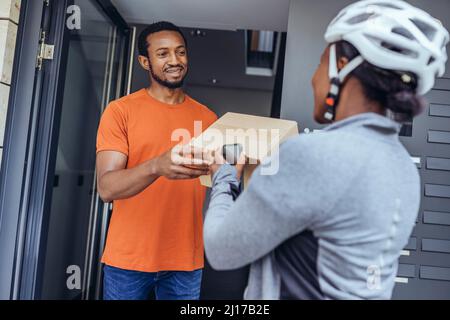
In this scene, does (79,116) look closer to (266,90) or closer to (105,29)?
(105,29)

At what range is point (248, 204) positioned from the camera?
0.73 metres

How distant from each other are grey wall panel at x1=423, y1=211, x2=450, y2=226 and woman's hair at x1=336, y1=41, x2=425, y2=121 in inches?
40.4

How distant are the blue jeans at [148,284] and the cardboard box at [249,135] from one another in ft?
2.33

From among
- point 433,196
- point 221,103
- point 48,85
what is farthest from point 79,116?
point 221,103

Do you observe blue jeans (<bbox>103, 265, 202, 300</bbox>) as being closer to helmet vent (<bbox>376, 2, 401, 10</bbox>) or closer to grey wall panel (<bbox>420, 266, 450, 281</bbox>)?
grey wall panel (<bbox>420, 266, 450, 281</bbox>)

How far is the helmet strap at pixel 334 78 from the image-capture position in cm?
80

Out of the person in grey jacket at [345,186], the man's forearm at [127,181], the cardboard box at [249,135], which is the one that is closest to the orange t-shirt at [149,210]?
the man's forearm at [127,181]

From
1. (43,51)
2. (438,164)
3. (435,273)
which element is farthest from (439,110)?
(43,51)

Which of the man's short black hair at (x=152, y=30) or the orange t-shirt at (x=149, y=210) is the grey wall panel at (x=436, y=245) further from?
the man's short black hair at (x=152, y=30)

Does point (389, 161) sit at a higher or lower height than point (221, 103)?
lower

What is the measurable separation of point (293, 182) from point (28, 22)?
1.37m

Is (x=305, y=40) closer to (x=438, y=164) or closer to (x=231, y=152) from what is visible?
(x=438, y=164)

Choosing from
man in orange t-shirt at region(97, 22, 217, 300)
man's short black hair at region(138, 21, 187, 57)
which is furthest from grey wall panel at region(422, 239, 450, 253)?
man's short black hair at region(138, 21, 187, 57)

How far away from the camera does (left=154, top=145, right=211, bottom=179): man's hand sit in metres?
1.04
